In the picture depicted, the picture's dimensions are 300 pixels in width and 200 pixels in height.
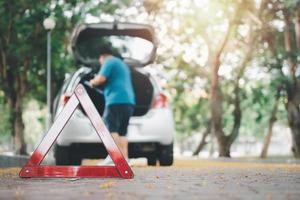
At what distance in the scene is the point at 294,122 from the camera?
858 inches

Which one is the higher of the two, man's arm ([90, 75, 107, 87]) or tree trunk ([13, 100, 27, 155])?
man's arm ([90, 75, 107, 87])

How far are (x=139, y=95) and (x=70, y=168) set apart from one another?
4856 mm

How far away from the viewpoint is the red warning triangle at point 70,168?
705 centimetres

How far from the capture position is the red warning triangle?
7055 millimetres

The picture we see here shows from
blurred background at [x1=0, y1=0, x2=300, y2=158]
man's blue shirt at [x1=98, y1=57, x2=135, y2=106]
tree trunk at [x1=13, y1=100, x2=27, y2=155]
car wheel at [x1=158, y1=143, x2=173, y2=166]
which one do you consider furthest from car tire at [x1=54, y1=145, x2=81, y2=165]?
tree trunk at [x1=13, y1=100, x2=27, y2=155]

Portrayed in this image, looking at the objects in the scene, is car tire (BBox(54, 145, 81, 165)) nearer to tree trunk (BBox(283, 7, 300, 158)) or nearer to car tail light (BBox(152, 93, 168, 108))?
car tail light (BBox(152, 93, 168, 108))

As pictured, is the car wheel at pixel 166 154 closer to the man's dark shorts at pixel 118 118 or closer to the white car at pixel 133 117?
the white car at pixel 133 117

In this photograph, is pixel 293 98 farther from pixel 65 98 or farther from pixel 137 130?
pixel 65 98

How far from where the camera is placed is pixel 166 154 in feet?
36.3

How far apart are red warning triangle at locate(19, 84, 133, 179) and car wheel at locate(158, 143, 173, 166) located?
367 centimetres

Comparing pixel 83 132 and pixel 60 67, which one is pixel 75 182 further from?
pixel 60 67

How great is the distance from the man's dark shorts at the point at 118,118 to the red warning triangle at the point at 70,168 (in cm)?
247

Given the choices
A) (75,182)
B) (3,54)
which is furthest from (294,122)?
(75,182)

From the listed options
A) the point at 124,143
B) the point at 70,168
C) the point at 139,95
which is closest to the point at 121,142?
the point at 124,143
